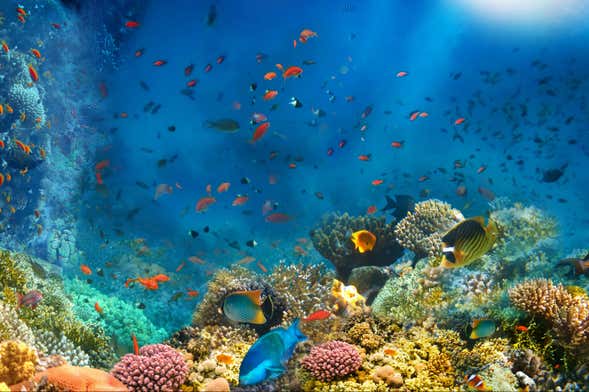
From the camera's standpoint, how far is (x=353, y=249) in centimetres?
902

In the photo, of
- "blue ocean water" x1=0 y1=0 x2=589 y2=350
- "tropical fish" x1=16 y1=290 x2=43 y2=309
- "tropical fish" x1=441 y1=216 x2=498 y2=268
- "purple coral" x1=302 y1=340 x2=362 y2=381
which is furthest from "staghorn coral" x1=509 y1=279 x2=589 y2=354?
"blue ocean water" x1=0 y1=0 x2=589 y2=350

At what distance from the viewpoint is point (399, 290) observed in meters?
6.53

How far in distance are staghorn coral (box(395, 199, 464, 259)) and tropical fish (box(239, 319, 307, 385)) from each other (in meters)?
5.44

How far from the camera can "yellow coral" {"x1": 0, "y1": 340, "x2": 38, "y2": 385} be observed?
11.2 feet

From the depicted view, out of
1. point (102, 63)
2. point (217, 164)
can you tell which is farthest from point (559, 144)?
point (102, 63)

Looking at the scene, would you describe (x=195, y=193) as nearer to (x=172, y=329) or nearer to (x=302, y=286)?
(x=172, y=329)

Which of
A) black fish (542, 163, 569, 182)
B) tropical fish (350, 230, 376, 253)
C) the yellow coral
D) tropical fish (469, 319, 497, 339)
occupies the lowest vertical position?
the yellow coral

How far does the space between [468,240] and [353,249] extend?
527 centimetres

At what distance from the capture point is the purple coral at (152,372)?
3.87m

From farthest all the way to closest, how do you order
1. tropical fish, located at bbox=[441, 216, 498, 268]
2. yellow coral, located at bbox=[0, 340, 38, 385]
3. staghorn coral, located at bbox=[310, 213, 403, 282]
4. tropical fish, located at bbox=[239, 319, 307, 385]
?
1. staghorn coral, located at bbox=[310, 213, 403, 282]
2. tropical fish, located at bbox=[441, 216, 498, 268]
3. yellow coral, located at bbox=[0, 340, 38, 385]
4. tropical fish, located at bbox=[239, 319, 307, 385]

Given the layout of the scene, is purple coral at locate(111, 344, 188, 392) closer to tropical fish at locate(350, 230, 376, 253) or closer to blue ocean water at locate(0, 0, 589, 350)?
tropical fish at locate(350, 230, 376, 253)

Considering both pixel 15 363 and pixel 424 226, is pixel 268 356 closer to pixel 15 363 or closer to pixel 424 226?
pixel 15 363

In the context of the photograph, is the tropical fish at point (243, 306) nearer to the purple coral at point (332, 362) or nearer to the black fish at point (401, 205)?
the purple coral at point (332, 362)

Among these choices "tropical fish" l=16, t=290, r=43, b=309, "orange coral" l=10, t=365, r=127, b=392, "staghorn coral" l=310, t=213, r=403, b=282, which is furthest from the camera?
"staghorn coral" l=310, t=213, r=403, b=282
